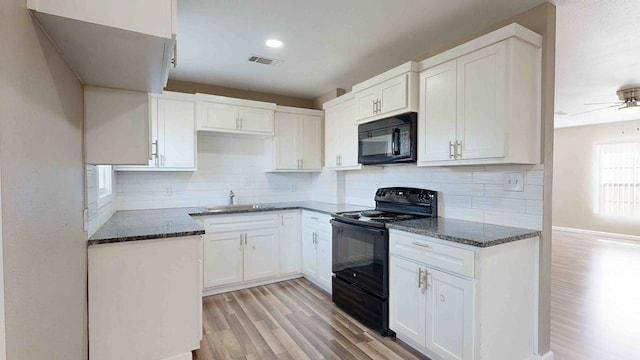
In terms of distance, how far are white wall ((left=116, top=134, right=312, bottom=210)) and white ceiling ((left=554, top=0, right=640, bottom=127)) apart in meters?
3.25

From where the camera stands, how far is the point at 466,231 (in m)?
2.13

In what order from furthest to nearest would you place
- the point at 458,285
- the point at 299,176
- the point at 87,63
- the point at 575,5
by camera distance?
the point at 299,176
the point at 575,5
the point at 458,285
the point at 87,63

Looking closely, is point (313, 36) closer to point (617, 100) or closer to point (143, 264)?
point (143, 264)

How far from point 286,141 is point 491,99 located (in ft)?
8.46

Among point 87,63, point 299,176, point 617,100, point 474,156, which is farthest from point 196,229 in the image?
point 617,100

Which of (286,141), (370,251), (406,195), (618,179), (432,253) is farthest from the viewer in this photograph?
(618,179)

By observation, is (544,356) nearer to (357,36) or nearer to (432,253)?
(432,253)

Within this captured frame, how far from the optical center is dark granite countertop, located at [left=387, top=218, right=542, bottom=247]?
190cm

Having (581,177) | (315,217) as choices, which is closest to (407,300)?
(315,217)

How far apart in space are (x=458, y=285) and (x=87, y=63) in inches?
90.7

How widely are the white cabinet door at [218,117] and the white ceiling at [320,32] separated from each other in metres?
0.35

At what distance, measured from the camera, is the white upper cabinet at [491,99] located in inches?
79.7

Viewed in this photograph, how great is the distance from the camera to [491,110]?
83.0 inches

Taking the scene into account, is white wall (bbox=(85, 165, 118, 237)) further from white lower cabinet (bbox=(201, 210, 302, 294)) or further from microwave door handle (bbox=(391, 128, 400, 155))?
microwave door handle (bbox=(391, 128, 400, 155))
